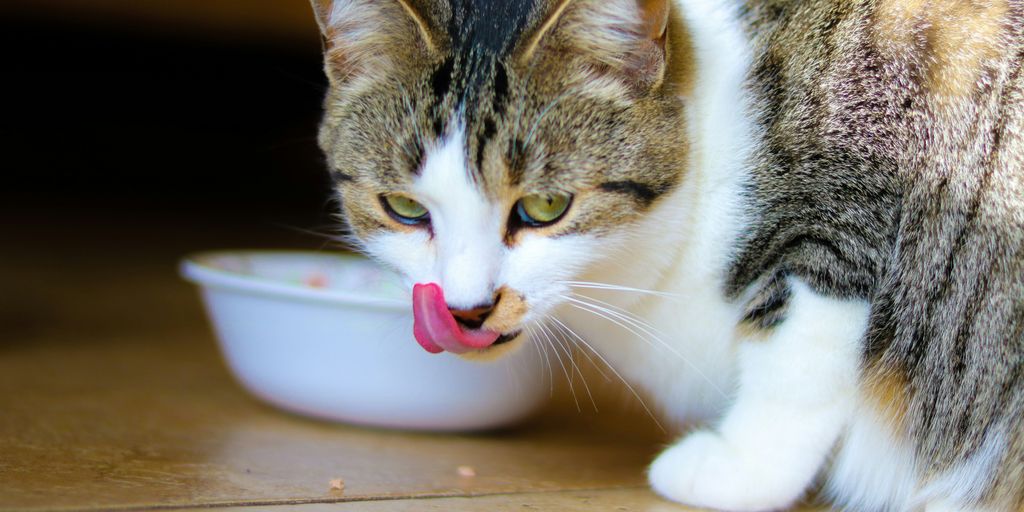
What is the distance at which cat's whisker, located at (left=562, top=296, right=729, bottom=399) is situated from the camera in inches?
46.4

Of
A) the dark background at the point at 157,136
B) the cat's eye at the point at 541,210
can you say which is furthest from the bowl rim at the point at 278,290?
the dark background at the point at 157,136

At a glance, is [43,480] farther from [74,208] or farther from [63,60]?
[63,60]

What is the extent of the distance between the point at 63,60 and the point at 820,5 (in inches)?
142

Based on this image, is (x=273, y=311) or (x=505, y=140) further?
(x=273, y=311)

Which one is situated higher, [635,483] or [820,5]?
[820,5]

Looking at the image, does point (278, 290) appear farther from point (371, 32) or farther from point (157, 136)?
point (157, 136)

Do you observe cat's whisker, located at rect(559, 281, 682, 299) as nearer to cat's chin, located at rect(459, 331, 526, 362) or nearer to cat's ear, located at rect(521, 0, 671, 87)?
cat's chin, located at rect(459, 331, 526, 362)

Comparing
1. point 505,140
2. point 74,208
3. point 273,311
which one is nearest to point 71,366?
point 273,311

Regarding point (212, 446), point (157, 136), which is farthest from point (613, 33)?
point (157, 136)

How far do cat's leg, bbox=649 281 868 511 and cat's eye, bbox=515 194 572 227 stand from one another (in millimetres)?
282

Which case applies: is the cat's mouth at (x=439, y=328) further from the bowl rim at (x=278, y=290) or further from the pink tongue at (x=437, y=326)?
the bowl rim at (x=278, y=290)

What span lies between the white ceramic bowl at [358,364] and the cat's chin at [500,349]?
0.19 meters

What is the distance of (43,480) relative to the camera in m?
1.07

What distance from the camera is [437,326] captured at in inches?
41.3
